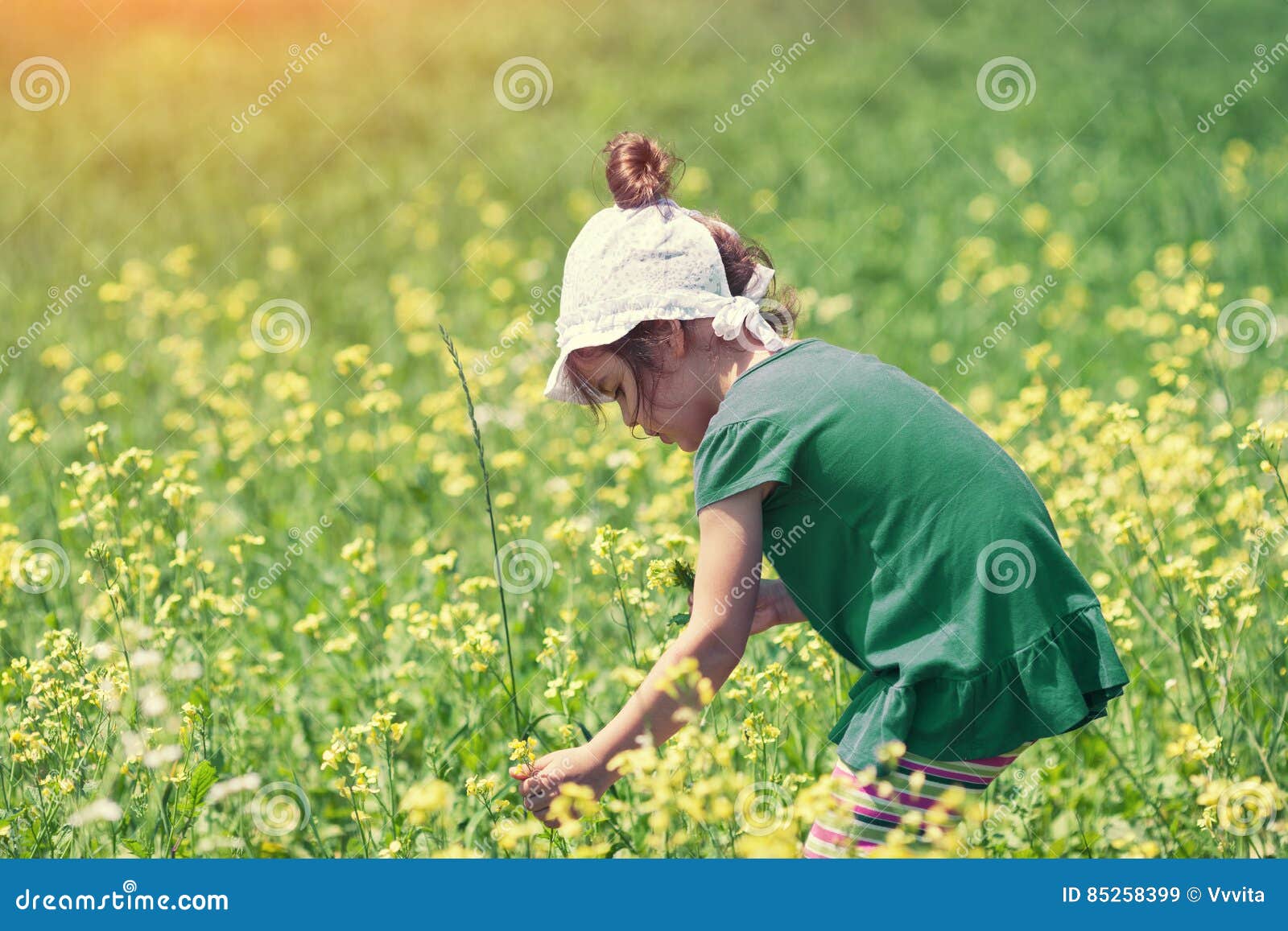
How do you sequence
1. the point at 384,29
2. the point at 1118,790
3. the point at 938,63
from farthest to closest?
the point at 384,29 < the point at 938,63 < the point at 1118,790

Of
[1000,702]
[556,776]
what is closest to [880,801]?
[1000,702]

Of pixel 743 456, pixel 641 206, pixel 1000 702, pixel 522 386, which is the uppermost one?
pixel 522 386

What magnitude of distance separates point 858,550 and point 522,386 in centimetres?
257

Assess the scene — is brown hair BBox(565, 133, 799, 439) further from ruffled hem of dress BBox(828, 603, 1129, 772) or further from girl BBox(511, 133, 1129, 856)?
ruffled hem of dress BBox(828, 603, 1129, 772)

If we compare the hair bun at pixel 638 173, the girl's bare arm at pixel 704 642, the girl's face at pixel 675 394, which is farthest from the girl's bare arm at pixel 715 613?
the hair bun at pixel 638 173

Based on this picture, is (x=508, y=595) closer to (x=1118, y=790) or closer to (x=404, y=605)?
(x=404, y=605)

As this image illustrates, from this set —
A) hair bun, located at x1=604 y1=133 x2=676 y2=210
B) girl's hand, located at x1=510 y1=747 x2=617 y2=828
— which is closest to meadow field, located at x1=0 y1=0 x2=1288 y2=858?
girl's hand, located at x1=510 y1=747 x2=617 y2=828

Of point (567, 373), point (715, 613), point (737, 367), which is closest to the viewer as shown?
point (715, 613)

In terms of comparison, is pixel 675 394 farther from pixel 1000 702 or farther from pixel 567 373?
pixel 1000 702

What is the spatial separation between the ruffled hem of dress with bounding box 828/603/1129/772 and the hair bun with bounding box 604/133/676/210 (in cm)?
95

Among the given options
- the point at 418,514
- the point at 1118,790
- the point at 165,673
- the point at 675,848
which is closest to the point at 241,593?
the point at 165,673

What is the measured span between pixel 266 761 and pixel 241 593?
484 mm

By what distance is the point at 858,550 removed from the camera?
7.20 ft

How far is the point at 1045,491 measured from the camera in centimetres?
378
